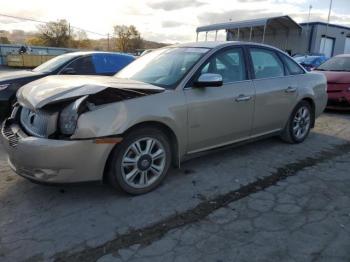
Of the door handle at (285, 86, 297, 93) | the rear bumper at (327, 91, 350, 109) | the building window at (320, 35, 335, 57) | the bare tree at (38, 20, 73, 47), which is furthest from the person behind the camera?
the bare tree at (38, 20, 73, 47)

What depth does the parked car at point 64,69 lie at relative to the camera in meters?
6.66

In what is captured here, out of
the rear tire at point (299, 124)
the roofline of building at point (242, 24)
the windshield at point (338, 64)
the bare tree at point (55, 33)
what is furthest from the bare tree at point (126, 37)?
the rear tire at point (299, 124)

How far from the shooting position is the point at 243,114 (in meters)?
4.69

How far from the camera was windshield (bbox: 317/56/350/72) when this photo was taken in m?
9.38

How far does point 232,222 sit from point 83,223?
4.46 feet

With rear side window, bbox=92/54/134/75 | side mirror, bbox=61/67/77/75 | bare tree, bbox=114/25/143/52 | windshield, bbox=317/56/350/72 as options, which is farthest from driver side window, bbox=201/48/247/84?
bare tree, bbox=114/25/143/52

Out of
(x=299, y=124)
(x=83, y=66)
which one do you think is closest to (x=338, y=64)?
(x=299, y=124)

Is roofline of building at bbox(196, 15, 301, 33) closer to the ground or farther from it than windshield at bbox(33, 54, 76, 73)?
farther from it

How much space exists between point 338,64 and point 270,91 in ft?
18.6

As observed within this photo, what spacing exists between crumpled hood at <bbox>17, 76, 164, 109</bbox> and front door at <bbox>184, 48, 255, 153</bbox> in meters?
0.57

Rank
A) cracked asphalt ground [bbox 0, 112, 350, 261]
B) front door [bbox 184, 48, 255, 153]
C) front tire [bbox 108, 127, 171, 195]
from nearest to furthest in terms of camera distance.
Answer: cracked asphalt ground [bbox 0, 112, 350, 261], front tire [bbox 108, 127, 171, 195], front door [bbox 184, 48, 255, 153]

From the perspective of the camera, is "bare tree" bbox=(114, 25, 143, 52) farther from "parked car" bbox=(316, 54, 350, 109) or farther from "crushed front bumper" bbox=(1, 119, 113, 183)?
"crushed front bumper" bbox=(1, 119, 113, 183)

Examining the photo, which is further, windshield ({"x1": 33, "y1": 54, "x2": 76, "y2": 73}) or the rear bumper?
the rear bumper

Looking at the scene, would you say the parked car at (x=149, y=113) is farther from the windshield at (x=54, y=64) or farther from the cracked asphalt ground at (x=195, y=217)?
the windshield at (x=54, y=64)
